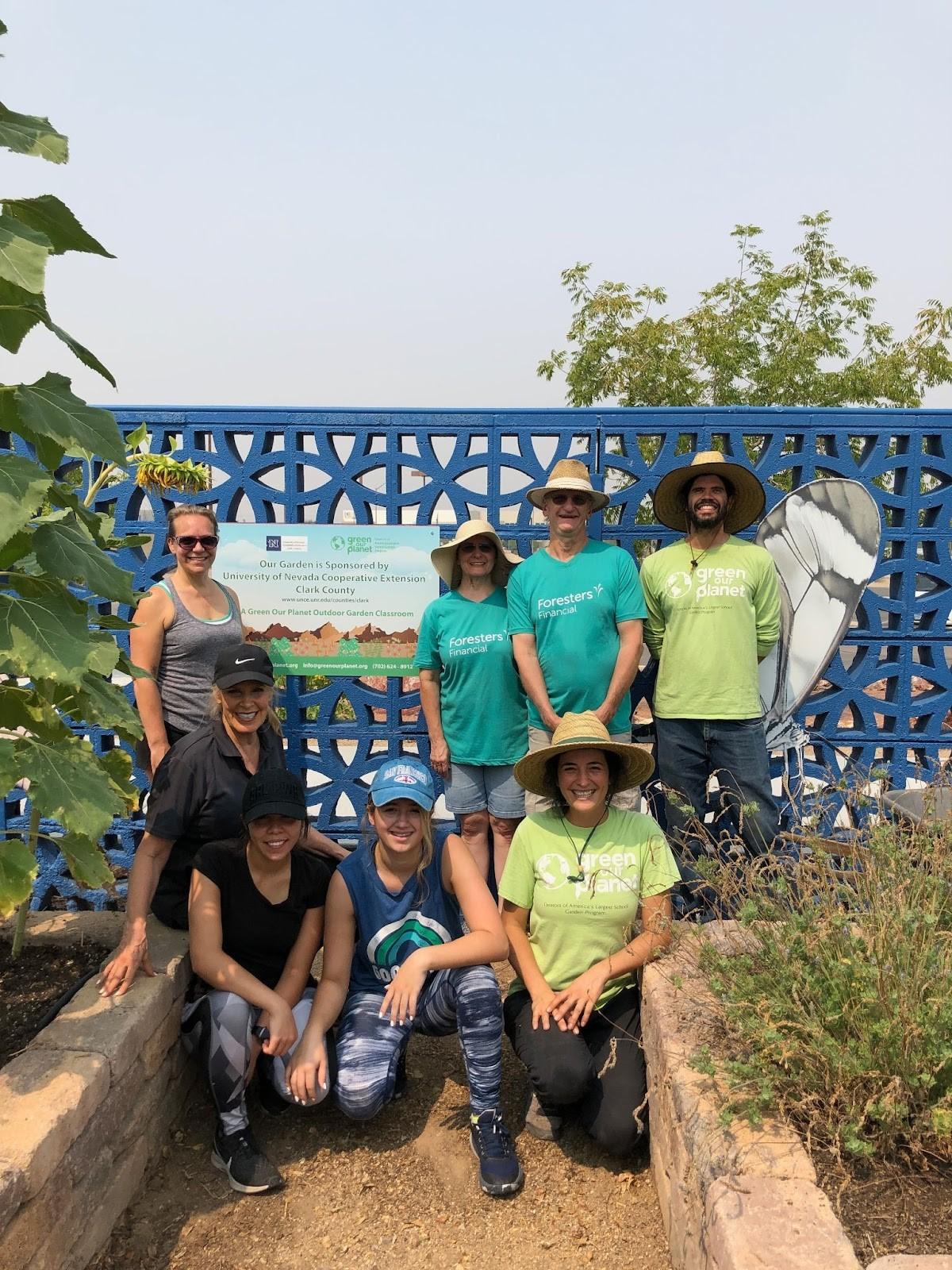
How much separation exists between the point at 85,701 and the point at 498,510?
2.33 m

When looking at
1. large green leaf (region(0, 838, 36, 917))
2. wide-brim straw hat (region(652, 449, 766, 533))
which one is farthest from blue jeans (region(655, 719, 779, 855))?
large green leaf (region(0, 838, 36, 917))

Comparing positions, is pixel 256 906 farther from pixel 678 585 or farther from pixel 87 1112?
pixel 678 585

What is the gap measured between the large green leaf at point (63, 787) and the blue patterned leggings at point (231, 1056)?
970 millimetres

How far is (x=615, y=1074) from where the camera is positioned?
2.91 m

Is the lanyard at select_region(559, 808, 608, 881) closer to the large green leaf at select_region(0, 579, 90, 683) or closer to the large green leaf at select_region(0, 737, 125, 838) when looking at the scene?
the large green leaf at select_region(0, 737, 125, 838)

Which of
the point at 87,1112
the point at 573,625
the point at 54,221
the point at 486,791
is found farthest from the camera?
the point at 486,791

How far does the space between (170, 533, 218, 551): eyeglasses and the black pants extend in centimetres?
223

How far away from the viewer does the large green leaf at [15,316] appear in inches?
81.7

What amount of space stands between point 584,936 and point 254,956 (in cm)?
110

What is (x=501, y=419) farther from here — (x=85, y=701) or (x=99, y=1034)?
(x=99, y=1034)

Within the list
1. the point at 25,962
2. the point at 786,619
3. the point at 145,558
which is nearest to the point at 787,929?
the point at 786,619

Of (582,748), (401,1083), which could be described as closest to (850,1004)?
(582,748)

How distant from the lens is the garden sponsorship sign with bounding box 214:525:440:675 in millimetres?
4414

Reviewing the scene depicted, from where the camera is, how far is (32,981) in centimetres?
315
